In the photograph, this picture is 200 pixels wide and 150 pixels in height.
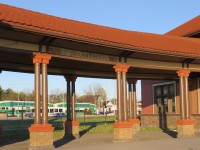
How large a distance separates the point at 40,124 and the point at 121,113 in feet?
15.2

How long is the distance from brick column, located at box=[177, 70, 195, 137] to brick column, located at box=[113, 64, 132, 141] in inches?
143

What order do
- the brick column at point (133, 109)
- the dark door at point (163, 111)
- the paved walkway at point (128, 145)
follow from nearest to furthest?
the paved walkway at point (128, 145), the brick column at point (133, 109), the dark door at point (163, 111)

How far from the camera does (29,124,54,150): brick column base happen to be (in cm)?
1305

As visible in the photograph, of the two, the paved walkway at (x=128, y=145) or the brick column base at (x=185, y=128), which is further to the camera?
the brick column base at (x=185, y=128)

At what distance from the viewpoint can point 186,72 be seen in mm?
19047

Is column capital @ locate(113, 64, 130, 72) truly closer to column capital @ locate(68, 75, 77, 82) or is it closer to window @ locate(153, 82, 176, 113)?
column capital @ locate(68, 75, 77, 82)

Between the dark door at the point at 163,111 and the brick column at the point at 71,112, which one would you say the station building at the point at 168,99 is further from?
the brick column at the point at 71,112

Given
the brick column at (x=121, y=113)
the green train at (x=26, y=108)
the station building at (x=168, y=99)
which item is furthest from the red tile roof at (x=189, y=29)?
the green train at (x=26, y=108)

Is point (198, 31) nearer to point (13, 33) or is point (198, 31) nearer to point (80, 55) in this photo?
point (80, 55)

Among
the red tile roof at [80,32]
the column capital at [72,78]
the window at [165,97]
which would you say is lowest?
the window at [165,97]

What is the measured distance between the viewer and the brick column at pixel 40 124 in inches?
516

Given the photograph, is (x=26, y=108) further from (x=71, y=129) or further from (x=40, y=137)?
(x=40, y=137)

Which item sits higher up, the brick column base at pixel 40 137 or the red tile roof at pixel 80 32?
the red tile roof at pixel 80 32

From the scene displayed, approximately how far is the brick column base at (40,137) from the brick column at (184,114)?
8.13 m
